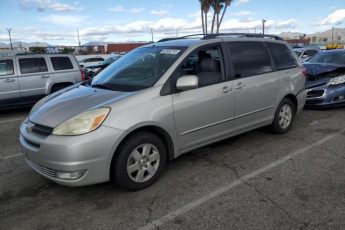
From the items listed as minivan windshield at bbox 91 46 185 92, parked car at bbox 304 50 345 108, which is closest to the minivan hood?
minivan windshield at bbox 91 46 185 92

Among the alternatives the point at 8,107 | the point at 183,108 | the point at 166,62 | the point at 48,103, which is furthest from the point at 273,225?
the point at 8,107

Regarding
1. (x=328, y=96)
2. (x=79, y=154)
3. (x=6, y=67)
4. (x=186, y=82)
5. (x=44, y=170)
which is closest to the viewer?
(x=79, y=154)

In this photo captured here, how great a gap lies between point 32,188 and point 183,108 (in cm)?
208

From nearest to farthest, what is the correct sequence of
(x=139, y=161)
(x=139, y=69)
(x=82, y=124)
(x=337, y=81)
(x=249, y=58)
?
(x=82, y=124)
(x=139, y=161)
(x=139, y=69)
(x=249, y=58)
(x=337, y=81)

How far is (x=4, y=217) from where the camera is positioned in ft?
→ 11.3

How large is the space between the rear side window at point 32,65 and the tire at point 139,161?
6.99 metres

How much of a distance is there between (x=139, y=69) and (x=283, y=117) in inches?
112

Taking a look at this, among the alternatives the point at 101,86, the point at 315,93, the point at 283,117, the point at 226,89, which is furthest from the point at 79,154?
the point at 315,93

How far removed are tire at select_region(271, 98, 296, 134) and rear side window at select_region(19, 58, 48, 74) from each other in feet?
22.7

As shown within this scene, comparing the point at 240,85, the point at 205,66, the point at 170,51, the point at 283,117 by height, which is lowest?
the point at 283,117

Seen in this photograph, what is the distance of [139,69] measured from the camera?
459cm

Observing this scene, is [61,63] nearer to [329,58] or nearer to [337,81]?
[337,81]

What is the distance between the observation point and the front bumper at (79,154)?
11.3 feet

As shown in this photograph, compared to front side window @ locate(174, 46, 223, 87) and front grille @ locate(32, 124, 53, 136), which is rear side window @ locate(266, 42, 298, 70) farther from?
front grille @ locate(32, 124, 53, 136)
